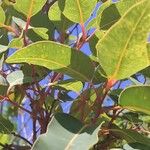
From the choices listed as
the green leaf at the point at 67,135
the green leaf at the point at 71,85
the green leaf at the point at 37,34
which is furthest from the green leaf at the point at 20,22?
the green leaf at the point at 67,135

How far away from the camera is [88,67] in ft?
3.12

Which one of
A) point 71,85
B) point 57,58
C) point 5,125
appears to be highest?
point 57,58

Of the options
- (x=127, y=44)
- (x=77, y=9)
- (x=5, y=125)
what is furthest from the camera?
(x=5, y=125)

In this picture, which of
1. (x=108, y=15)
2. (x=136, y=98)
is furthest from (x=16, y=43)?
(x=136, y=98)

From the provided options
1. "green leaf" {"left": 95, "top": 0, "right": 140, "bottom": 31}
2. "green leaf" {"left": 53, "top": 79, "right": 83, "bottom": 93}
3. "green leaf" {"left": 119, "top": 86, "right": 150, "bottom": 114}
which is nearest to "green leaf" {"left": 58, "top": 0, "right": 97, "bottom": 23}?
"green leaf" {"left": 95, "top": 0, "right": 140, "bottom": 31}

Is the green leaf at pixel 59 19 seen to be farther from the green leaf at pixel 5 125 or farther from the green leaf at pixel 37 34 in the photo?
the green leaf at pixel 5 125

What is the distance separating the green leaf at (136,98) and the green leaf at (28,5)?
12.3 inches

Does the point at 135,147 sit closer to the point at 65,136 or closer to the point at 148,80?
the point at 65,136

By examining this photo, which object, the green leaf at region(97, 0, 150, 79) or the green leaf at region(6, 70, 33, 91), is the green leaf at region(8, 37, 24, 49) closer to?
the green leaf at region(6, 70, 33, 91)

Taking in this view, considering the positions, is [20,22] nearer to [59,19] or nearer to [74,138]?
[59,19]

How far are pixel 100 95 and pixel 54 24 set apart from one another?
26 centimetres

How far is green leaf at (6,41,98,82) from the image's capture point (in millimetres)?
876

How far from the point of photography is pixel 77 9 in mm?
1029

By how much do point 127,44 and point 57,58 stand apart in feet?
0.46
